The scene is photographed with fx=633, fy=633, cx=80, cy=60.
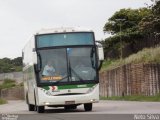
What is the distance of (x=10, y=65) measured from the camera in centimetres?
16250

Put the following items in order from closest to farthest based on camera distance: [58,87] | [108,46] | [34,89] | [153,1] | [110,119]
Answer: [110,119] < [58,87] < [34,89] < [153,1] < [108,46]

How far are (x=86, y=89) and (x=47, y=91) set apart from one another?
165cm

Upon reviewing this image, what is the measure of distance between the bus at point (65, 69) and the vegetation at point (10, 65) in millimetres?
119525

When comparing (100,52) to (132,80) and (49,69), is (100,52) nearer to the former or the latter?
(49,69)

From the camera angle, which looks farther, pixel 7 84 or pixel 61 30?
pixel 7 84

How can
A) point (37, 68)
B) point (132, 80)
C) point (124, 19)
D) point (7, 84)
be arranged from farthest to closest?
1. point (7, 84)
2. point (124, 19)
3. point (132, 80)
4. point (37, 68)

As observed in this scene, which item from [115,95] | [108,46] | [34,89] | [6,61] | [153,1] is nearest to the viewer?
[34,89]

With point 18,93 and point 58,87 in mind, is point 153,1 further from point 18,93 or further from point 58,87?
point 18,93

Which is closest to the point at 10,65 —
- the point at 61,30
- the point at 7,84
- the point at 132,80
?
the point at 7,84

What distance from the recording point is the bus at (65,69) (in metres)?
26.7

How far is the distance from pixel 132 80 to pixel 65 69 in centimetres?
2612

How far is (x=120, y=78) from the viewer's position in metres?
57.4

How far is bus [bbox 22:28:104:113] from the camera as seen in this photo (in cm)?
2670

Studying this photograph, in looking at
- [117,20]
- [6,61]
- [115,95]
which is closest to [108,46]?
[117,20]
